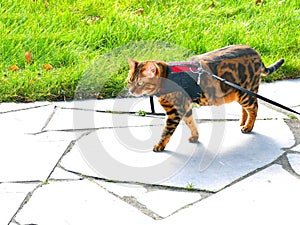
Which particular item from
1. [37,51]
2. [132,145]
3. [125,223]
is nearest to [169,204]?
[125,223]

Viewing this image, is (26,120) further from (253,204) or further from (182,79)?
(253,204)

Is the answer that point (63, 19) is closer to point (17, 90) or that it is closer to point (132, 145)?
point (17, 90)

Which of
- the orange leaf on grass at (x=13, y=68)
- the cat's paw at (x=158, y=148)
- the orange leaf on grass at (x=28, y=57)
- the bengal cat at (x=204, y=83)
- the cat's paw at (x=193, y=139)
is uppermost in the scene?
the orange leaf on grass at (x=28, y=57)

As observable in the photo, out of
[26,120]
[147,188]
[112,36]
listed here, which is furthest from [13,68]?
[147,188]

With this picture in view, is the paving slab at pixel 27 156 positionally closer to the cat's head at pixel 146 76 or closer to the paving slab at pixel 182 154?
the paving slab at pixel 182 154

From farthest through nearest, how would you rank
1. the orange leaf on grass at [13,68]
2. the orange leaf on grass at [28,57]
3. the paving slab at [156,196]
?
the orange leaf on grass at [28,57] → the orange leaf on grass at [13,68] → the paving slab at [156,196]

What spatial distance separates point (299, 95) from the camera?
5609 mm

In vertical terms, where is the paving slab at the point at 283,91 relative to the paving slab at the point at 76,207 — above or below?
above

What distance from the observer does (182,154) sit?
4.64 metres

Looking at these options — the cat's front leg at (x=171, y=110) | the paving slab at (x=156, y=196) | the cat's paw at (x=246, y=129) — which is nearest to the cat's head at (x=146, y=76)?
the cat's front leg at (x=171, y=110)

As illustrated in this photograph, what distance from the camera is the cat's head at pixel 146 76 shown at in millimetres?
4262

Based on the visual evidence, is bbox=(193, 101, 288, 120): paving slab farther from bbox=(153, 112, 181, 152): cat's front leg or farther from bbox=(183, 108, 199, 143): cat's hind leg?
bbox=(153, 112, 181, 152): cat's front leg

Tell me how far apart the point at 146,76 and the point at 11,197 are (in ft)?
3.78

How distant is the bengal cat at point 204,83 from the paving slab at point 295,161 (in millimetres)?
435
